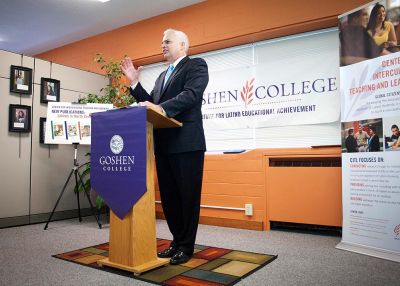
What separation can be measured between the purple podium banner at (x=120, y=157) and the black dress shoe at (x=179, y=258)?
48 centimetres

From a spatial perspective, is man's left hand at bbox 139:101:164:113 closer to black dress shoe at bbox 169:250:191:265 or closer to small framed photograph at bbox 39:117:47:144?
black dress shoe at bbox 169:250:191:265

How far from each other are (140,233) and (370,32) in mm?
2206

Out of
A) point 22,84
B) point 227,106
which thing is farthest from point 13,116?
point 227,106

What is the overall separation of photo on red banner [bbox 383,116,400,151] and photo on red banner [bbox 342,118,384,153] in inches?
1.3

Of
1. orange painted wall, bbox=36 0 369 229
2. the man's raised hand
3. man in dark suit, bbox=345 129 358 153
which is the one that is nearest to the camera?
the man's raised hand

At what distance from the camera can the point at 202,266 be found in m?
2.06

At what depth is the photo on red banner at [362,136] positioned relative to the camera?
2.40 m

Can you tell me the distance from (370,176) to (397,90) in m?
0.64

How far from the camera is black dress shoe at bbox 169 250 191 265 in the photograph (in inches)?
81.8

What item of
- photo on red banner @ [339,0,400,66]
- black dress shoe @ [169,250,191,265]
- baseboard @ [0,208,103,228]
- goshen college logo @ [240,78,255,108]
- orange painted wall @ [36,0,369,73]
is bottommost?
baseboard @ [0,208,103,228]

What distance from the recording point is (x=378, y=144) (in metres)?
2.40

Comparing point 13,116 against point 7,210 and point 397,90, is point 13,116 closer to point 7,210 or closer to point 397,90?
point 7,210

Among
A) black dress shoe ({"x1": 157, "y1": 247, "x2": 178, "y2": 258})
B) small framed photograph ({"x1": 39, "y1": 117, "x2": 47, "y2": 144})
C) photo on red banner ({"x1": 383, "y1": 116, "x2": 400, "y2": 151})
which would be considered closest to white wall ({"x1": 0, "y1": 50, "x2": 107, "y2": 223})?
small framed photograph ({"x1": 39, "y1": 117, "x2": 47, "y2": 144})

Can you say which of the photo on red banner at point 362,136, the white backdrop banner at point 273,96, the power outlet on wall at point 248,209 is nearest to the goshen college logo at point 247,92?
the white backdrop banner at point 273,96
